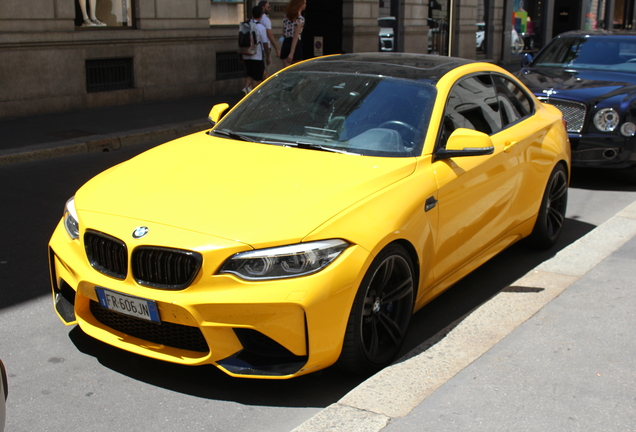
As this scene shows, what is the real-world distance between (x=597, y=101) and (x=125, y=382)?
6.67m

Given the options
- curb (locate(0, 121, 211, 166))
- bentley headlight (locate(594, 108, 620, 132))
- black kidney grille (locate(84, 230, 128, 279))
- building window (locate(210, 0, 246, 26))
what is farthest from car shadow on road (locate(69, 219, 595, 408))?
building window (locate(210, 0, 246, 26))

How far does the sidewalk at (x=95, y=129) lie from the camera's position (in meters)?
9.66

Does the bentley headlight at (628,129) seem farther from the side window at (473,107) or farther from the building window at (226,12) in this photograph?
the building window at (226,12)

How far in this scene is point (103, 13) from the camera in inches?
546

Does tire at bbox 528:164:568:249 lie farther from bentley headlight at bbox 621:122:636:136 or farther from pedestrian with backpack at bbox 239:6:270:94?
pedestrian with backpack at bbox 239:6:270:94

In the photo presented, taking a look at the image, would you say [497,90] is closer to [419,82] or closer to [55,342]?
[419,82]

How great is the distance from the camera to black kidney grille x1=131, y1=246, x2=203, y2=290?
3367mm

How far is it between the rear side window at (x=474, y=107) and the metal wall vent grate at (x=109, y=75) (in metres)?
9.66

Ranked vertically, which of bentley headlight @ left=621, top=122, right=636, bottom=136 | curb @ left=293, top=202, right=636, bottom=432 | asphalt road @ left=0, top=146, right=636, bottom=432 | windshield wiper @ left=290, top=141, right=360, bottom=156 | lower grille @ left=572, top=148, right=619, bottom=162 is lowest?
asphalt road @ left=0, top=146, right=636, bottom=432

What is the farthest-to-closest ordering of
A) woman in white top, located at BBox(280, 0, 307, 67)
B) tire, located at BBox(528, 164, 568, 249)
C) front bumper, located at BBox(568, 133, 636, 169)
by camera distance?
woman in white top, located at BBox(280, 0, 307, 67), front bumper, located at BBox(568, 133, 636, 169), tire, located at BBox(528, 164, 568, 249)

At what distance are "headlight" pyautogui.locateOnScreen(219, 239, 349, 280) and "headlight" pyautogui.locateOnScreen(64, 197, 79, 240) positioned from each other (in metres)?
0.97

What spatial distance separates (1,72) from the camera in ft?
39.0

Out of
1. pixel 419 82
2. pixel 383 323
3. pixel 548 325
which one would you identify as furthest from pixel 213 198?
pixel 548 325

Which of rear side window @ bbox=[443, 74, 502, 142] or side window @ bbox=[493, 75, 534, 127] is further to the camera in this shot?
side window @ bbox=[493, 75, 534, 127]
